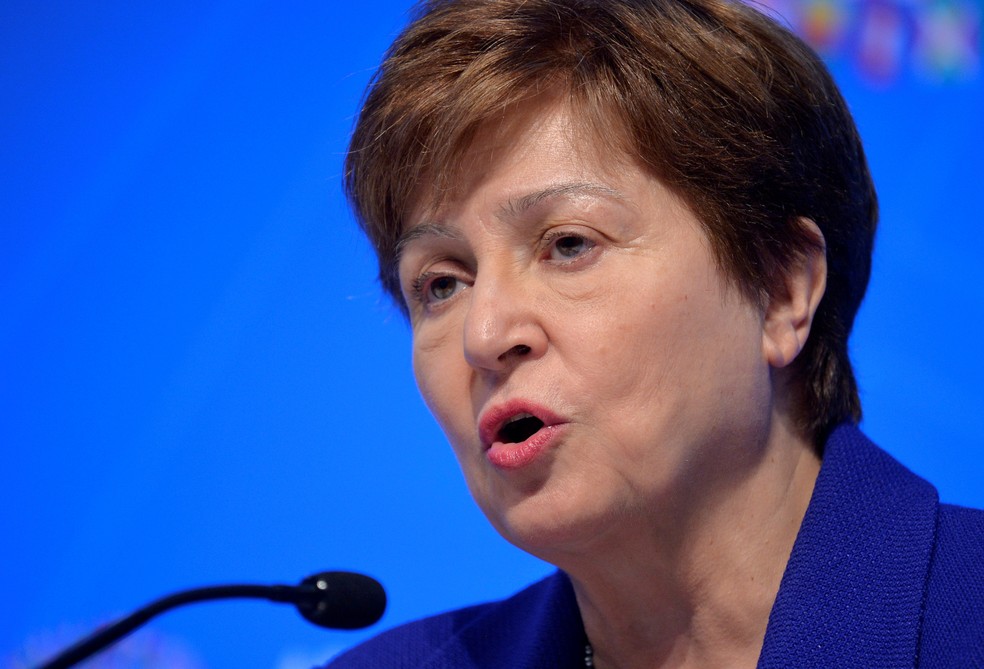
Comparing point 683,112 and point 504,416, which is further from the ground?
point 683,112

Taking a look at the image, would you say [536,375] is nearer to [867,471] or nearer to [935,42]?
[867,471]

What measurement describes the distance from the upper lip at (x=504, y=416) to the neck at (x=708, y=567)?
159 mm

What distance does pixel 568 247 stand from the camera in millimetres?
1165

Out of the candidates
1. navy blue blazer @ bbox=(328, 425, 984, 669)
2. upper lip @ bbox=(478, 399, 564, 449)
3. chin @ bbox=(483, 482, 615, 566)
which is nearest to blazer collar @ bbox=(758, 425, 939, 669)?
navy blue blazer @ bbox=(328, 425, 984, 669)

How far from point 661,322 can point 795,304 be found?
23 cm

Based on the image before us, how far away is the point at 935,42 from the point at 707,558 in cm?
112

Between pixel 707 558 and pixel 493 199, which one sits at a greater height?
pixel 493 199

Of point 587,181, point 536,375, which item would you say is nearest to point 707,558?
point 536,375

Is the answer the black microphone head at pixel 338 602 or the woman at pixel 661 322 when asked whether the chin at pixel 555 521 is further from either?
the black microphone head at pixel 338 602

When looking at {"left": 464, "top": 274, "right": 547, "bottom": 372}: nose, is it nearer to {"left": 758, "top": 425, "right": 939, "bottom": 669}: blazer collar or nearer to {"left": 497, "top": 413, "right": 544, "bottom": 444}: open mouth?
{"left": 497, "top": 413, "right": 544, "bottom": 444}: open mouth

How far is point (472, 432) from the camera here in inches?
47.6

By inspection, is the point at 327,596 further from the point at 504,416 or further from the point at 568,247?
the point at 568,247

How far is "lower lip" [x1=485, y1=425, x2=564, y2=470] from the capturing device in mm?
1108

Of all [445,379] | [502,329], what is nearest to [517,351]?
[502,329]
